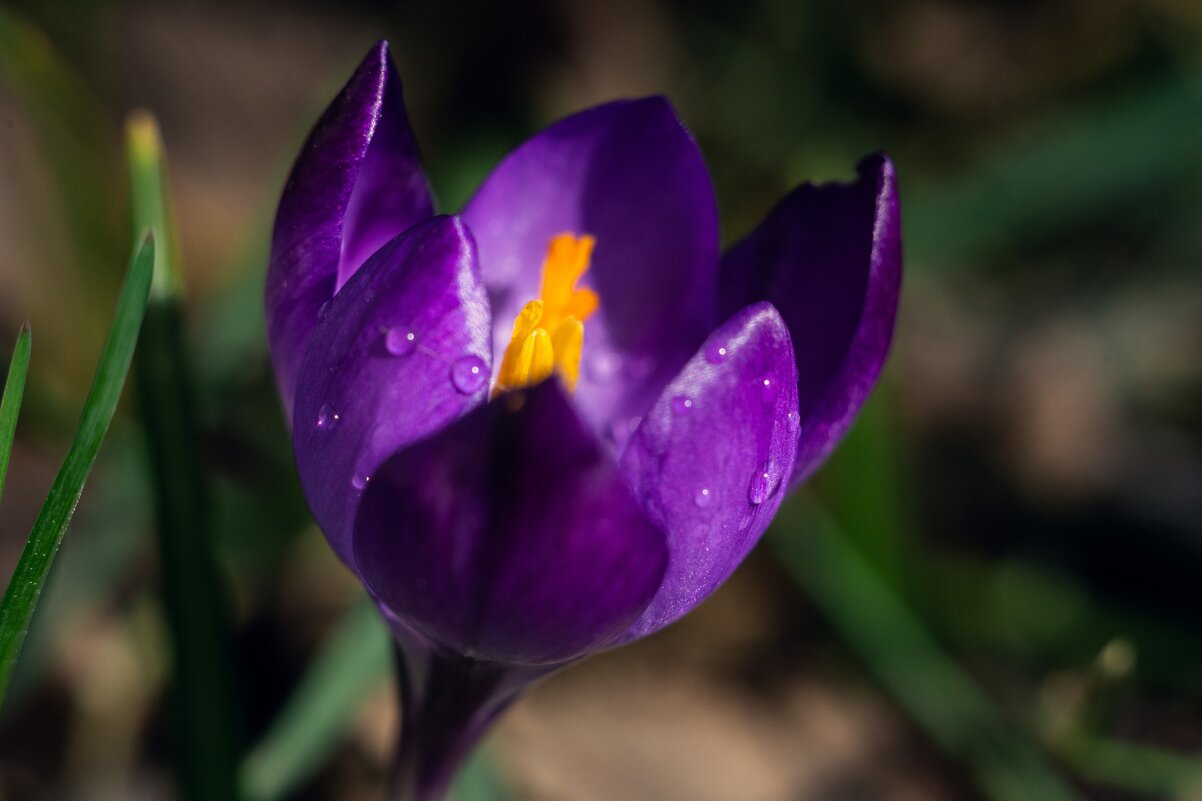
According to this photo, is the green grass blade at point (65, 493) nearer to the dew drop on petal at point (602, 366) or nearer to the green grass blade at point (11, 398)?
the green grass blade at point (11, 398)

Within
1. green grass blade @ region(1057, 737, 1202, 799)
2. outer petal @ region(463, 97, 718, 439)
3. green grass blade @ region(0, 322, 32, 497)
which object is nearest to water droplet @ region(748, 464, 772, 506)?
outer petal @ region(463, 97, 718, 439)

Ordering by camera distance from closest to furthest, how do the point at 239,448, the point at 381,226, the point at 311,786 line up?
the point at 381,226 → the point at 311,786 → the point at 239,448

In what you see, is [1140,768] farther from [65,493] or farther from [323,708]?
[65,493]

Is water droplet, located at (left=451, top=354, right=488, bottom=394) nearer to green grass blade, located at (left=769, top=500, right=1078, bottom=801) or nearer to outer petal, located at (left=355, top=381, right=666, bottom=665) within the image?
outer petal, located at (left=355, top=381, right=666, bottom=665)

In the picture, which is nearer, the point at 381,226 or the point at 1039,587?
the point at 381,226

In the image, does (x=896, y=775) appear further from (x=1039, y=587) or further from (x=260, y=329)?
(x=260, y=329)

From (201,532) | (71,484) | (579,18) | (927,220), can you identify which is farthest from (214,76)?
(71,484)
